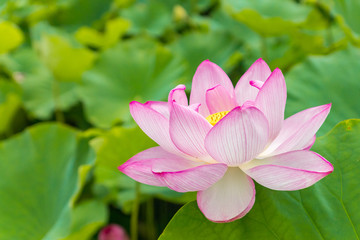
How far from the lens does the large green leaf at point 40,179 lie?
0.98 meters

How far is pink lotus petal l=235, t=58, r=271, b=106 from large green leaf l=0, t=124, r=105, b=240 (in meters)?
0.39

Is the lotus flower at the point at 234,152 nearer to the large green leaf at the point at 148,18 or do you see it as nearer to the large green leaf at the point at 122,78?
the large green leaf at the point at 122,78

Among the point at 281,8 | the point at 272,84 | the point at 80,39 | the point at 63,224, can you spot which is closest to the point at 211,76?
the point at 272,84

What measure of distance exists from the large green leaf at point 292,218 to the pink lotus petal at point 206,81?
142 mm

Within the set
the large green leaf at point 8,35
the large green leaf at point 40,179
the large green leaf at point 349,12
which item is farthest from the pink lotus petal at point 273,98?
the large green leaf at point 8,35

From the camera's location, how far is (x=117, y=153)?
34.6 inches

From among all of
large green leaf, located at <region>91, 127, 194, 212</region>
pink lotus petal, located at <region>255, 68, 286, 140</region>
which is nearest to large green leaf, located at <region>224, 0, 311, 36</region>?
large green leaf, located at <region>91, 127, 194, 212</region>

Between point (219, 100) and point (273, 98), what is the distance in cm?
11

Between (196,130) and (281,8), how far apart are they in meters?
1.19

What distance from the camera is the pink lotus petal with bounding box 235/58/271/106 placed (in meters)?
0.61

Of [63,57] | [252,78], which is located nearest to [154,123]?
[252,78]

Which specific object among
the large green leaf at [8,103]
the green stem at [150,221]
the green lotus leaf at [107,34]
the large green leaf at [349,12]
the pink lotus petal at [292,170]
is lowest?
the green stem at [150,221]

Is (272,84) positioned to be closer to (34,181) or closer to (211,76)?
(211,76)

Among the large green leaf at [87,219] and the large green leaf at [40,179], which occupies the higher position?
the large green leaf at [40,179]
